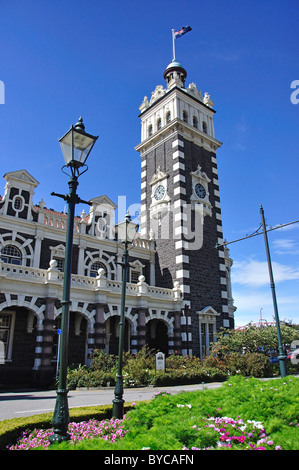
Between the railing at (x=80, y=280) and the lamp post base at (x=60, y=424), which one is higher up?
the railing at (x=80, y=280)

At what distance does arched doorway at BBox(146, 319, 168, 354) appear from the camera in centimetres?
2823

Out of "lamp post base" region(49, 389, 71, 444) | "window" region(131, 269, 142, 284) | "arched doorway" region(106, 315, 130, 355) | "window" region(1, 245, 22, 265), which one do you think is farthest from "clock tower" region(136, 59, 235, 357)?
"lamp post base" region(49, 389, 71, 444)

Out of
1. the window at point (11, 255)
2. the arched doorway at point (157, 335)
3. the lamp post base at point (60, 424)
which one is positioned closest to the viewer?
the lamp post base at point (60, 424)

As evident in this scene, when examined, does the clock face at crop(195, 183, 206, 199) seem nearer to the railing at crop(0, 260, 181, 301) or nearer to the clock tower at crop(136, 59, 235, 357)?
the clock tower at crop(136, 59, 235, 357)

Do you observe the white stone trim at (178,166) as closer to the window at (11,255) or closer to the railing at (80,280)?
the railing at (80,280)

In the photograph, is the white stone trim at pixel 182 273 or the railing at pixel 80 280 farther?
the white stone trim at pixel 182 273

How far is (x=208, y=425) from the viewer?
6.13m

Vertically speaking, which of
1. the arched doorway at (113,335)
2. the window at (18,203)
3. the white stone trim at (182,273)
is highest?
the window at (18,203)

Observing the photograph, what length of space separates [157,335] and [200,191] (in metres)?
13.5

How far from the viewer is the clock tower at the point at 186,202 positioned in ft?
96.2

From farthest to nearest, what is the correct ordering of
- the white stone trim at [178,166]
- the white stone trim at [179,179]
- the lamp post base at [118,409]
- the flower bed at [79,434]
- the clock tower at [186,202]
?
the white stone trim at [178,166] < the white stone trim at [179,179] < the clock tower at [186,202] < the lamp post base at [118,409] < the flower bed at [79,434]

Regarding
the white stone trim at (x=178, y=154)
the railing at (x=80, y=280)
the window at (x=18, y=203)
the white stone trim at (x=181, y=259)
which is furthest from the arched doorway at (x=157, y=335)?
the white stone trim at (x=178, y=154)

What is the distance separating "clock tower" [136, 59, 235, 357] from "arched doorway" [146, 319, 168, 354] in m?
1.66

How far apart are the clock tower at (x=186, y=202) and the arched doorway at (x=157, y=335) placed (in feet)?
5.44
